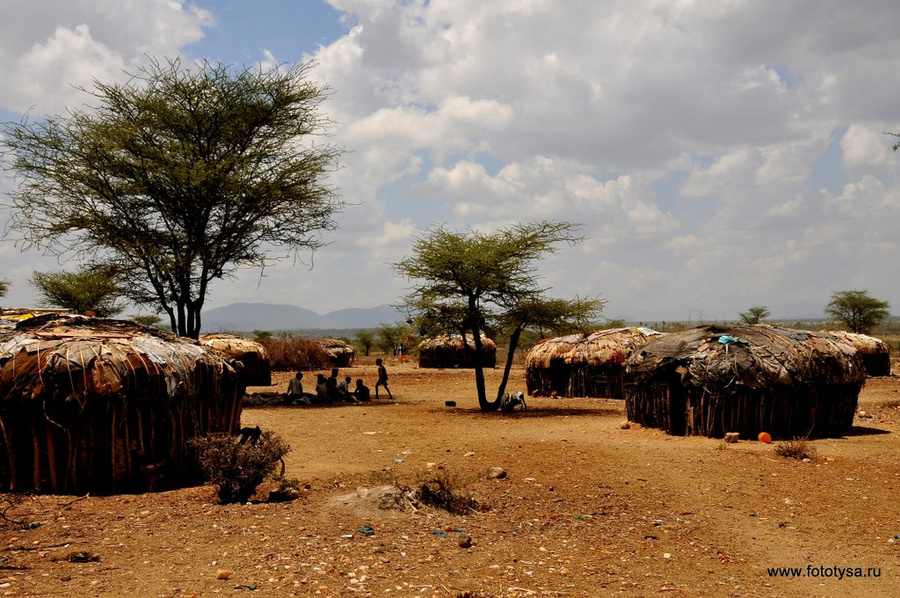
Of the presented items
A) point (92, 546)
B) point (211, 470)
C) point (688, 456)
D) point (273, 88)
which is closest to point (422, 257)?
point (273, 88)

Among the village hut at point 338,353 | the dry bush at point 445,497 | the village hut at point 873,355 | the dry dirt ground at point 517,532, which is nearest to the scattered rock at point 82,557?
the dry dirt ground at point 517,532

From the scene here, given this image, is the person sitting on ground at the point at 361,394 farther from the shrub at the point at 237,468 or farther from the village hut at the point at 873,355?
the village hut at the point at 873,355

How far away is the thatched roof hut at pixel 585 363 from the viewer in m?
19.8

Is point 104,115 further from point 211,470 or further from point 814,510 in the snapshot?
point 814,510

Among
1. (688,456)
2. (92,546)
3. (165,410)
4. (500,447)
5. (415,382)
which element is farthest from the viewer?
(415,382)

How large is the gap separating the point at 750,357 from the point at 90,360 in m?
9.65

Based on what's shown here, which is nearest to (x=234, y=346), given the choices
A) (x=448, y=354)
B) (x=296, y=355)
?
(x=296, y=355)

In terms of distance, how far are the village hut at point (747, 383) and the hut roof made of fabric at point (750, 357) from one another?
0.02m

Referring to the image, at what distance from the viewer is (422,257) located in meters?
18.0

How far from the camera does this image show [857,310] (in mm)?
43938

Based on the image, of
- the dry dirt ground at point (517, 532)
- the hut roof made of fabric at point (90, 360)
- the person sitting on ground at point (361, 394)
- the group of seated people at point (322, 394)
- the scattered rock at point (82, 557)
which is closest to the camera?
the dry dirt ground at point (517, 532)

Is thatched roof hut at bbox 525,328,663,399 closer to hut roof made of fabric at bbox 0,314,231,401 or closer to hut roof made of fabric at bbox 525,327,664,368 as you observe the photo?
hut roof made of fabric at bbox 525,327,664,368

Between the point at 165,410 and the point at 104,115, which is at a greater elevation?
the point at 104,115

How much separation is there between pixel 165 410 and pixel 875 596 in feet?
23.3
